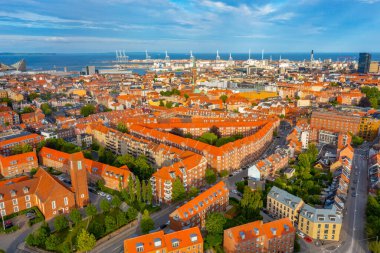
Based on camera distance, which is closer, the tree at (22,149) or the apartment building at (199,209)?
A: the apartment building at (199,209)

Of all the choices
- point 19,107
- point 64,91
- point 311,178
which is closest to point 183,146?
point 311,178

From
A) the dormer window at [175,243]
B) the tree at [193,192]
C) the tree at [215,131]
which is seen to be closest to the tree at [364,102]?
the tree at [215,131]

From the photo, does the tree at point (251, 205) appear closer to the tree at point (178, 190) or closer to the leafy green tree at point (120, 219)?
the tree at point (178, 190)

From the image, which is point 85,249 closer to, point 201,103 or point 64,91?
point 201,103

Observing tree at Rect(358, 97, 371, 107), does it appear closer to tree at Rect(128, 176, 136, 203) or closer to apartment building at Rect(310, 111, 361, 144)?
apartment building at Rect(310, 111, 361, 144)

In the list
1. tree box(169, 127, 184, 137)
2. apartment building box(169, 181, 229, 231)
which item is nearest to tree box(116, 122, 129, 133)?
tree box(169, 127, 184, 137)

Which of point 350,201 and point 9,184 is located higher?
point 9,184
